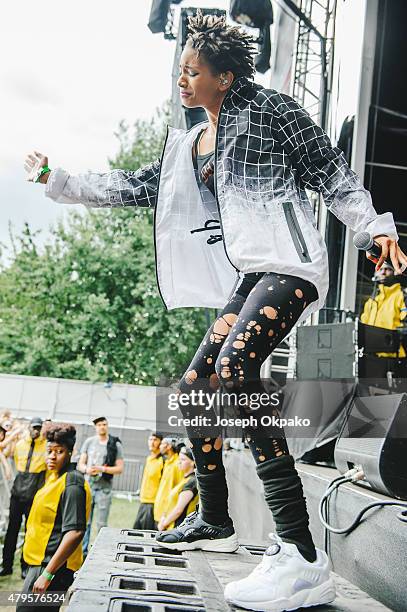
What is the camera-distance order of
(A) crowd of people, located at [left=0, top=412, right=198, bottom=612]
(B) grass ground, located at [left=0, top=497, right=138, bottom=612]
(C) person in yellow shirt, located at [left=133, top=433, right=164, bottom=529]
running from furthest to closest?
1. (C) person in yellow shirt, located at [left=133, top=433, right=164, bottom=529]
2. (B) grass ground, located at [left=0, top=497, right=138, bottom=612]
3. (A) crowd of people, located at [left=0, top=412, right=198, bottom=612]

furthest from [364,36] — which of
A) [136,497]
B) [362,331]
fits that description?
[136,497]

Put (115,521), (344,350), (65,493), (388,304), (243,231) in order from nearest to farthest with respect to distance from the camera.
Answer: (243,231) → (65,493) → (344,350) → (388,304) → (115,521)

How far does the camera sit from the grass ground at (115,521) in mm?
6762

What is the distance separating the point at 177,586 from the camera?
6.17 ft

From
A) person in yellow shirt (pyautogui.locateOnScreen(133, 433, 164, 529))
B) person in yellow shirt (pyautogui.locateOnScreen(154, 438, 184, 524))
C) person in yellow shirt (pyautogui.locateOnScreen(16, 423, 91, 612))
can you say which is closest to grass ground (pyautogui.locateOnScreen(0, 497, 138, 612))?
person in yellow shirt (pyautogui.locateOnScreen(16, 423, 91, 612))

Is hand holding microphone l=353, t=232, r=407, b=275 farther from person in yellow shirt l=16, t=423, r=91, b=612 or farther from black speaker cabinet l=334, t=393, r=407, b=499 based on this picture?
person in yellow shirt l=16, t=423, r=91, b=612

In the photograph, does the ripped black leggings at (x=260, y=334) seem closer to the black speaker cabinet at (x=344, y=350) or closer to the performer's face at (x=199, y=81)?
the performer's face at (x=199, y=81)

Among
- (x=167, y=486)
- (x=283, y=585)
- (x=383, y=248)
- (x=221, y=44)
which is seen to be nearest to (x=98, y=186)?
(x=221, y=44)

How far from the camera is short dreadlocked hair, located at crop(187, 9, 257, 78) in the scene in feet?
7.00

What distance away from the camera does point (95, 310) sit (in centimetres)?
2106

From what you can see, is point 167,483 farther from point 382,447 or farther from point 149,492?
point 382,447

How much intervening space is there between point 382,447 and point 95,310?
62.7 ft

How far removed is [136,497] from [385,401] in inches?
604

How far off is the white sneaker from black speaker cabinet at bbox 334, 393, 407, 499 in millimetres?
633
